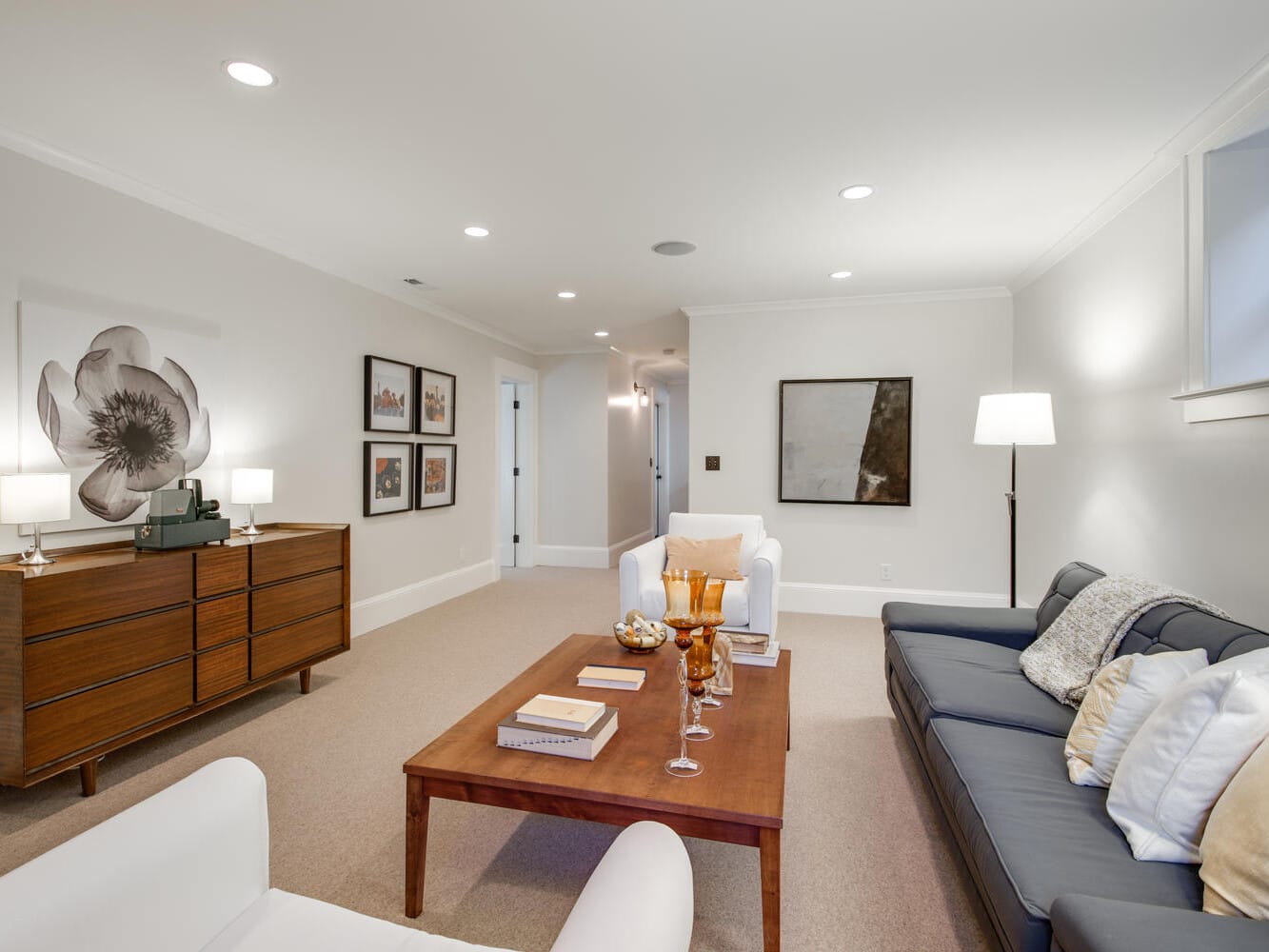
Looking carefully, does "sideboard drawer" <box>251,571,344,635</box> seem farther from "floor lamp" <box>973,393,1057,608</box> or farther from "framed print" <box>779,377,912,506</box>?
"floor lamp" <box>973,393,1057,608</box>

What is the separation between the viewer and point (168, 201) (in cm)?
303

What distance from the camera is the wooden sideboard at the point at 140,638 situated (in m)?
2.07

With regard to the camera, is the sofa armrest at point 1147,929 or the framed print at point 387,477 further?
the framed print at point 387,477

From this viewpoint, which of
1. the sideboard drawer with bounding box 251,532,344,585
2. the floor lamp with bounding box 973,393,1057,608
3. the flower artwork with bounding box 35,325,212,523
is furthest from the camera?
the floor lamp with bounding box 973,393,1057,608

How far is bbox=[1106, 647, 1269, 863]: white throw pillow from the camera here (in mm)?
1232

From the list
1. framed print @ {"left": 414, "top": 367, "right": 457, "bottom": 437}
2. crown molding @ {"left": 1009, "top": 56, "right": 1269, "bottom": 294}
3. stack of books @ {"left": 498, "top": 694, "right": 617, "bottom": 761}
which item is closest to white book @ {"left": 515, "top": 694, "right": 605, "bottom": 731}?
stack of books @ {"left": 498, "top": 694, "right": 617, "bottom": 761}

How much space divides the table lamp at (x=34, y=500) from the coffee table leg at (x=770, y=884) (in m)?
2.55

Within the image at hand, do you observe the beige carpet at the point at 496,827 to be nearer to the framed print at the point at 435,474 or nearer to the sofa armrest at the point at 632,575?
the sofa armrest at the point at 632,575

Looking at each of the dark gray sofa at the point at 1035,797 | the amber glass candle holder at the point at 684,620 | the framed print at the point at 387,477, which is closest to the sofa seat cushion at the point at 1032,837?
the dark gray sofa at the point at 1035,797

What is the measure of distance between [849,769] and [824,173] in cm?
247

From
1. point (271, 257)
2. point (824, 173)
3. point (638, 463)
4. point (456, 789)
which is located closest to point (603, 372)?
point (638, 463)

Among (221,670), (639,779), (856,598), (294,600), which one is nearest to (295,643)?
(294,600)

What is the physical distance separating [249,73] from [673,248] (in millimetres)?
2209

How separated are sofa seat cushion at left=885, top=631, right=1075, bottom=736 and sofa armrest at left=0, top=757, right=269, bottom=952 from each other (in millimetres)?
1878
